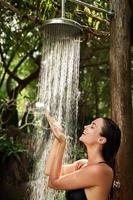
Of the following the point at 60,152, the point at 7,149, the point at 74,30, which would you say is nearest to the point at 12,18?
the point at 7,149

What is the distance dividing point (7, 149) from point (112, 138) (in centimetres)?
531

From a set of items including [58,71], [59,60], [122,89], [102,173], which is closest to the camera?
[102,173]

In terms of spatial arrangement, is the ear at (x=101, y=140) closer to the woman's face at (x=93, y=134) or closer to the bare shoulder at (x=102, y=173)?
the woman's face at (x=93, y=134)

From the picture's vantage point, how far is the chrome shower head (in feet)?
8.87

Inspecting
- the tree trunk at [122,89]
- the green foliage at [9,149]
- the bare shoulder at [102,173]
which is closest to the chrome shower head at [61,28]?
the tree trunk at [122,89]

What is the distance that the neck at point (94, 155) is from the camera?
7.10 feet

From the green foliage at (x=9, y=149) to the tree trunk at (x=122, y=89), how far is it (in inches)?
171

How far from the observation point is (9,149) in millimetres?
7246

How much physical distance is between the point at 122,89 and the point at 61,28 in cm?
61

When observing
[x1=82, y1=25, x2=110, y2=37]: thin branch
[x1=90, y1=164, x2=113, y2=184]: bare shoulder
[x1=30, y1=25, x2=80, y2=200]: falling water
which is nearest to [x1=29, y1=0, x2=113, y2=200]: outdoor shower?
[x1=30, y1=25, x2=80, y2=200]: falling water

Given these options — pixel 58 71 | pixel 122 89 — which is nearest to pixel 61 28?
pixel 122 89

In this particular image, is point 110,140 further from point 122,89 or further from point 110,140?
point 122,89

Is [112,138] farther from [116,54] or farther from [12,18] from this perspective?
[12,18]

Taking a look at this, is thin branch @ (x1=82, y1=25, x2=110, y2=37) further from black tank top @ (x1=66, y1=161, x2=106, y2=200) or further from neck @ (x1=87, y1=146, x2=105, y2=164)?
black tank top @ (x1=66, y1=161, x2=106, y2=200)
